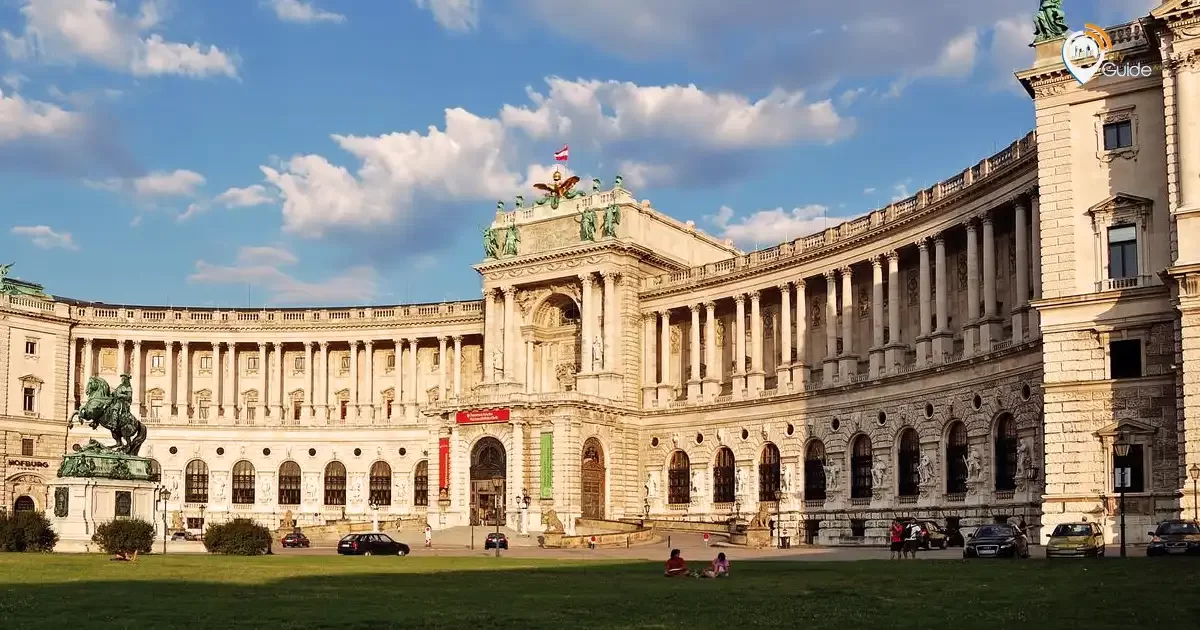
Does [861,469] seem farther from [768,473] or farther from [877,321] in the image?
[768,473]

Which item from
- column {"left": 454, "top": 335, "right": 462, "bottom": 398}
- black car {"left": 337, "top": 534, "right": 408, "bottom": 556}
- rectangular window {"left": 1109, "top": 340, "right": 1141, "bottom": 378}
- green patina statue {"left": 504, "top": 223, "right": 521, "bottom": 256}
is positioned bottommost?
black car {"left": 337, "top": 534, "right": 408, "bottom": 556}

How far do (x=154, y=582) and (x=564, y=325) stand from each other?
7268cm

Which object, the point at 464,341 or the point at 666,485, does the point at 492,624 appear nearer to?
the point at 666,485

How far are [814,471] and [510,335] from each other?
28.6 m

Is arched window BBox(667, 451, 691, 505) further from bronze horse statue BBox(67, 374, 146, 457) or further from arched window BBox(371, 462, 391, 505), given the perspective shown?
bronze horse statue BBox(67, 374, 146, 457)

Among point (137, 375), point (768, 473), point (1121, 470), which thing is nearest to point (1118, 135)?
point (1121, 470)

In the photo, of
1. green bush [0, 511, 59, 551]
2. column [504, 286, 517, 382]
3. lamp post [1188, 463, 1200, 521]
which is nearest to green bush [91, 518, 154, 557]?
green bush [0, 511, 59, 551]

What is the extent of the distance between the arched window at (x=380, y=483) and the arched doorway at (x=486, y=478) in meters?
21.9

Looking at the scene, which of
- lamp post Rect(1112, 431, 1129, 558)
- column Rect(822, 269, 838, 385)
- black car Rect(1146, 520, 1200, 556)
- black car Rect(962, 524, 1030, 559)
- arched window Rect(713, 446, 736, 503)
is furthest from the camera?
arched window Rect(713, 446, 736, 503)

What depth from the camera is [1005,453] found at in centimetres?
7225

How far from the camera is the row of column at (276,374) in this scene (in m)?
122

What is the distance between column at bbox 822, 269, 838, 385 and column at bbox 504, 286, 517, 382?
2699 cm

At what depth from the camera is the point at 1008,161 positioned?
73.0 meters

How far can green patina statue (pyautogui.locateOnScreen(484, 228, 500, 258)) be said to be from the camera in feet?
365
